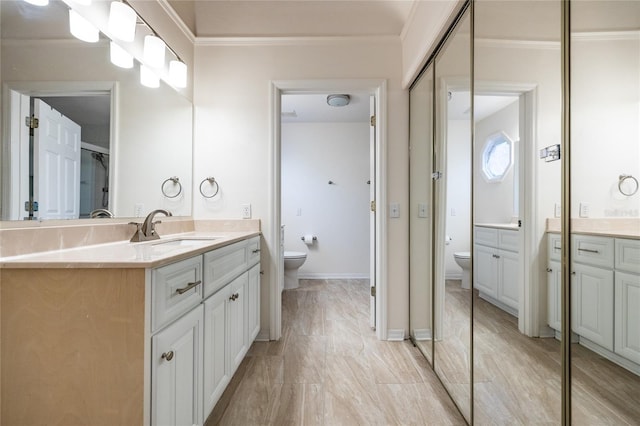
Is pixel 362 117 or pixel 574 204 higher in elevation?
pixel 362 117

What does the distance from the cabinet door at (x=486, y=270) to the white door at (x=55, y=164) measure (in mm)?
1796

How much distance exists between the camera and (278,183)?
2168 millimetres

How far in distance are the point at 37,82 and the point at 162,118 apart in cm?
82

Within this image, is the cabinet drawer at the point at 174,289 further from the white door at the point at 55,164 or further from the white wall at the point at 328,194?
the white wall at the point at 328,194

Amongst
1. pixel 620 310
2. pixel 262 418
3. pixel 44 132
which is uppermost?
pixel 44 132

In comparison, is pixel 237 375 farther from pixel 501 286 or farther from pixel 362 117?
pixel 362 117

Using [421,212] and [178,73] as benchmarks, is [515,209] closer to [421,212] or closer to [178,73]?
[421,212]

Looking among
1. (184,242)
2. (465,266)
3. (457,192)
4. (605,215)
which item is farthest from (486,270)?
(184,242)

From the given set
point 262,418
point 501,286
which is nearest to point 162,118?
point 262,418

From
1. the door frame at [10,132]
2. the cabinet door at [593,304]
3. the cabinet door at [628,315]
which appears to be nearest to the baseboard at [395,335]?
the cabinet door at [593,304]

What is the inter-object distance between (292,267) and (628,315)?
10.3 ft

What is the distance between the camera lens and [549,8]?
0.77m

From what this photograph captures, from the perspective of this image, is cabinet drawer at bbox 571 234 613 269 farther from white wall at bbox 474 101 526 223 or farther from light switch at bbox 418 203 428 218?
light switch at bbox 418 203 428 218

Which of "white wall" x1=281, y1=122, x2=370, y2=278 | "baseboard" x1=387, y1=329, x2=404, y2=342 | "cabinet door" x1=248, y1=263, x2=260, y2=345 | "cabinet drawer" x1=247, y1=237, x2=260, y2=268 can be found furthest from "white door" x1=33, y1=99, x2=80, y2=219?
"white wall" x1=281, y1=122, x2=370, y2=278
